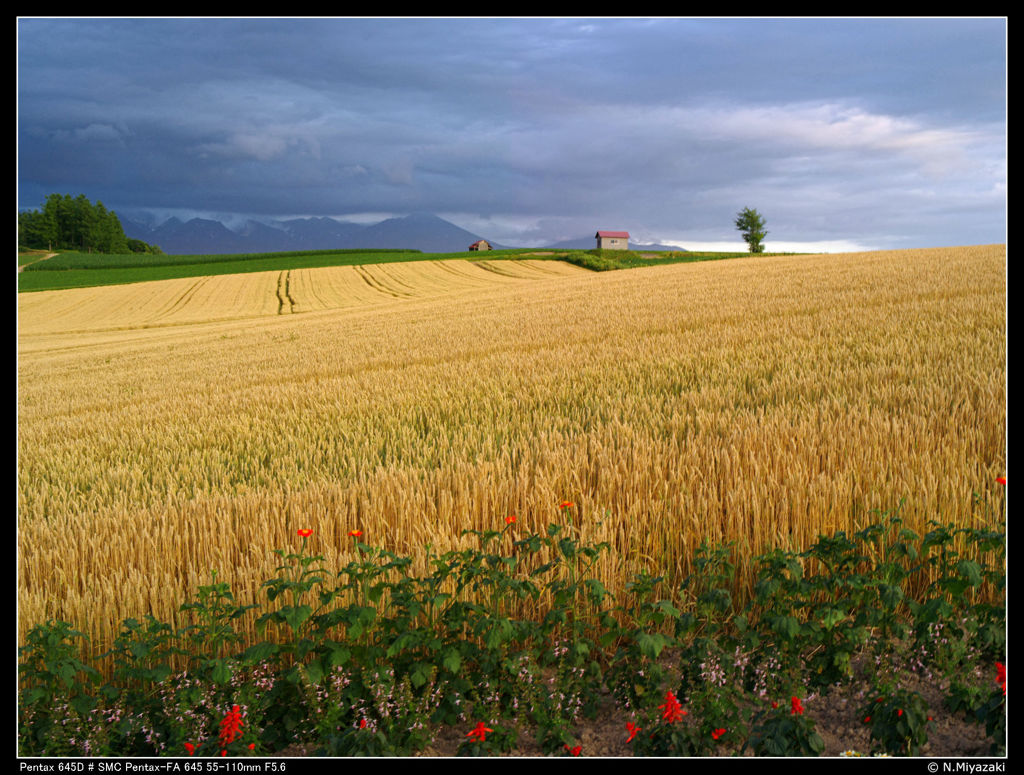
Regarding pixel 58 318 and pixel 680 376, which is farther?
pixel 58 318

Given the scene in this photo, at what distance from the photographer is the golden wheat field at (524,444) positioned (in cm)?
390

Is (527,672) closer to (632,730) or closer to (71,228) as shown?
(632,730)

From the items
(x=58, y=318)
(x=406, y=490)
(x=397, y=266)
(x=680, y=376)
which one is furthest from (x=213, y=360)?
(x=397, y=266)

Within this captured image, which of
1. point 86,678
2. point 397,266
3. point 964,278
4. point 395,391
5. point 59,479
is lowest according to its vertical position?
point 86,678

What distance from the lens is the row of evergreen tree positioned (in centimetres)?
11044

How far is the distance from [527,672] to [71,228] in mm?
144251

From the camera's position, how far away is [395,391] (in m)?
9.59

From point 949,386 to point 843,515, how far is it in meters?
3.74

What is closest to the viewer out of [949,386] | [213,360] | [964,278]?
[949,386]

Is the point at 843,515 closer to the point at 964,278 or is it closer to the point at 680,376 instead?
the point at 680,376

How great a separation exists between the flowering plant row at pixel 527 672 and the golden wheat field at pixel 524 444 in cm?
53

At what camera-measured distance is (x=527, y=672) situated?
9.01 feet

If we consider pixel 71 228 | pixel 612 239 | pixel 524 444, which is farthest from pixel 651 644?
pixel 71 228

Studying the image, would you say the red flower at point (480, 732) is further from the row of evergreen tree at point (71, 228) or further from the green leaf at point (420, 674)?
the row of evergreen tree at point (71, 228)
